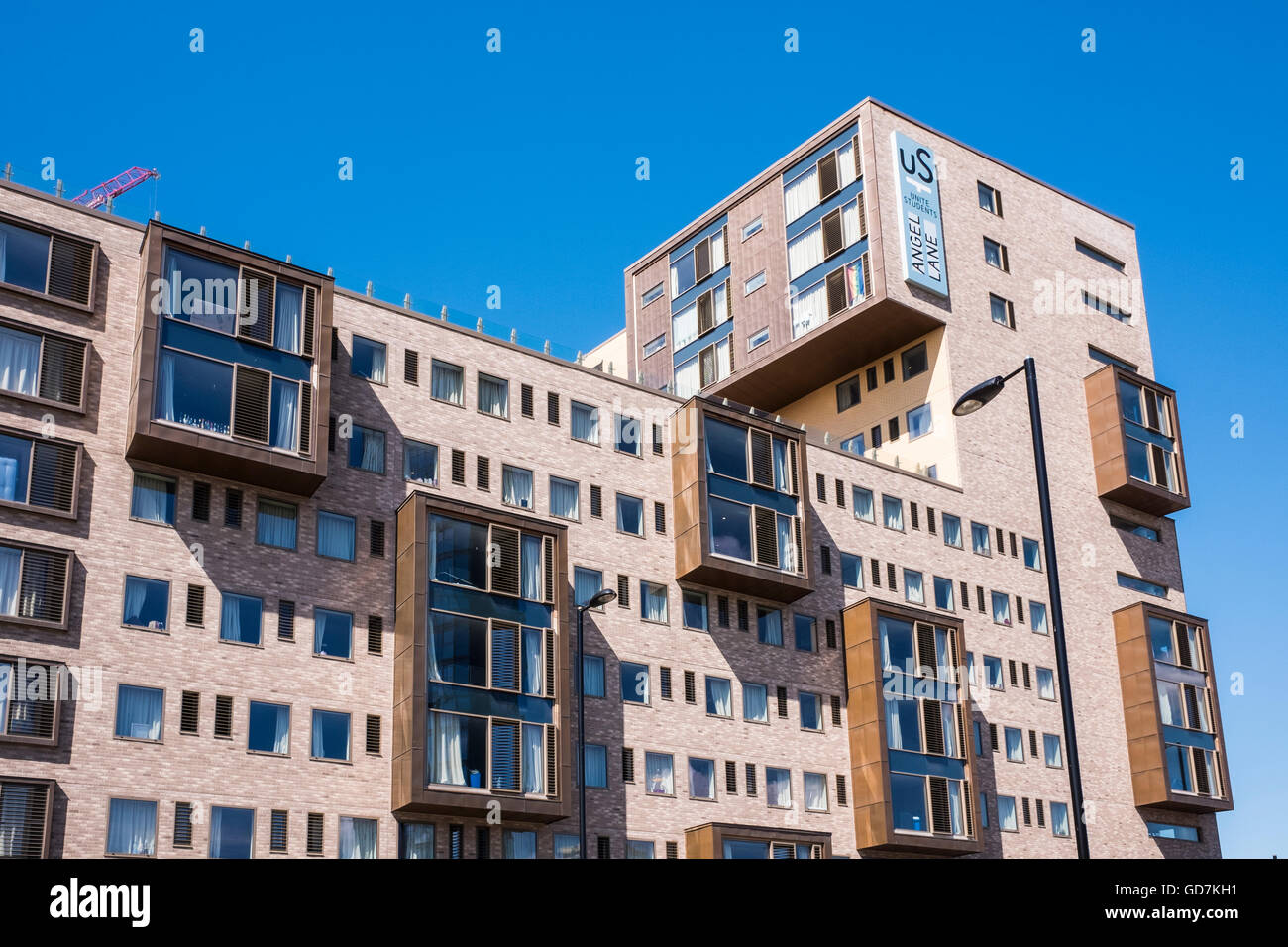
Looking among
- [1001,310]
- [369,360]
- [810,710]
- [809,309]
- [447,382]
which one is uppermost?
[1001,310]

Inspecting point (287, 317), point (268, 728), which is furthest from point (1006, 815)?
point (287, 317)

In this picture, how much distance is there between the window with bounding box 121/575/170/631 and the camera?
136 ft

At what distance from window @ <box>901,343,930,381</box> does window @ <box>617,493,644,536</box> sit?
19.7 m

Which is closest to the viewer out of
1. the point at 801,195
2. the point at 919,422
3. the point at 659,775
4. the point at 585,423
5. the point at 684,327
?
the point at 659,775

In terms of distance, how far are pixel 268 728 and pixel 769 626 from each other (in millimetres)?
20601

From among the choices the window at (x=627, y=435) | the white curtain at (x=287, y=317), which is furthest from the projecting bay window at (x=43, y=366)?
the window at (x=627, y=435)

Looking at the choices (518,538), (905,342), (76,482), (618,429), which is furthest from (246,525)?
(905,342)

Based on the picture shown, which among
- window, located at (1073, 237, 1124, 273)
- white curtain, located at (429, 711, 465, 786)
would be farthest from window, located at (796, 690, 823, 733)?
window, located at (1073, 237, 1124, 273)

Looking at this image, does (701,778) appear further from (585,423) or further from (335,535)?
(335,535)

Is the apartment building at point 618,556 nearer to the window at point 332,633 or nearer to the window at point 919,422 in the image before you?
the window at point 332,633

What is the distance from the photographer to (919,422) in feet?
221

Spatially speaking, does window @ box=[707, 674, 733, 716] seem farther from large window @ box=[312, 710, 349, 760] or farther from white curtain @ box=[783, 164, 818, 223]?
white curtain @ box=[783, 164, 818, 223]
